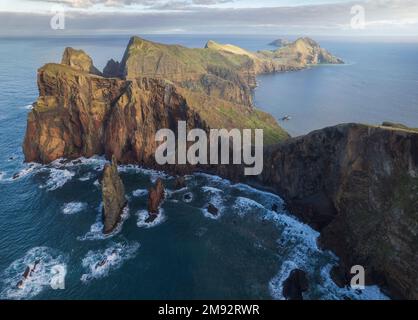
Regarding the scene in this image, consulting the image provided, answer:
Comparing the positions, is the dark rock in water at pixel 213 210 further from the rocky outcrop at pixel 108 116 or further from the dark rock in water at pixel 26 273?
the dark rock in water at pixel 26 273

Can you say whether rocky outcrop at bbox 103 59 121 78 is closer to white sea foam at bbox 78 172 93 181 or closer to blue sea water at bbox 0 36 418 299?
blue sea water at bbox 0 36 418 299

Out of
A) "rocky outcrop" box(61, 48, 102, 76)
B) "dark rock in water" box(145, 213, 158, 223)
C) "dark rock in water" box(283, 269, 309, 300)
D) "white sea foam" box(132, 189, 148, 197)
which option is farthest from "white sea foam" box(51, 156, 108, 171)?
"dark rock in water" box(283, 269, 309, 300)

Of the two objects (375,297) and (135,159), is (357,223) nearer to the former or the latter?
(375,297)

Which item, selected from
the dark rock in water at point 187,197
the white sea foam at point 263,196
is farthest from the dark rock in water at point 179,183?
the white sea foam at point 263,196

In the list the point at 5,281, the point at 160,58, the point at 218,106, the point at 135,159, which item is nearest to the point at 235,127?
the point at 218,106

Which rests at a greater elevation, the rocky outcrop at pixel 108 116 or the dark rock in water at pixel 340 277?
the rocky outcrop at pixel 108 116

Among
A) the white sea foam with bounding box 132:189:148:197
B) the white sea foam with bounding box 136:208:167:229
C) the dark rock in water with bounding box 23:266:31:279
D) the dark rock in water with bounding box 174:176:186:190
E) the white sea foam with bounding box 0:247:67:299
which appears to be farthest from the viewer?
the dark rock in water with bounding box 174:176:186:190
